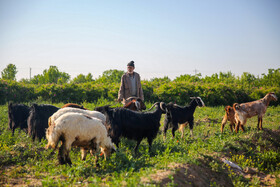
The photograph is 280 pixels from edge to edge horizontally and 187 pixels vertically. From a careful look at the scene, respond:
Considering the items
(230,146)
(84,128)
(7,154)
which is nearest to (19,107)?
(7,154)

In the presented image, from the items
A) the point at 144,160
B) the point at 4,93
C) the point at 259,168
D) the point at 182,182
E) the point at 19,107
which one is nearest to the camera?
the point at 182,182

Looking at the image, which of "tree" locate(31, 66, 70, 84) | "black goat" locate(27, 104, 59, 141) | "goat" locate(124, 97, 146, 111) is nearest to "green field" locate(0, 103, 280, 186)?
"black goat" locate(27, 104, 59, 141)

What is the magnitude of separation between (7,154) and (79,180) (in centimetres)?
253

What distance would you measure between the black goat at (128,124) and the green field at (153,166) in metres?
0.40

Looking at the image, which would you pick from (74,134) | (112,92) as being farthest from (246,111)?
(112,92)

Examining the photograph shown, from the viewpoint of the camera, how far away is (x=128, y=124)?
22.2 feet

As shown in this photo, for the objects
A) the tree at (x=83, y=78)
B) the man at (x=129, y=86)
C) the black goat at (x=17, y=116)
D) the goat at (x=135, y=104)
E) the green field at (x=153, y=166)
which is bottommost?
the green field at (x=153, y=166)

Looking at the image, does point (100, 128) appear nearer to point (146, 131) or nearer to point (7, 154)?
point (146, 131)

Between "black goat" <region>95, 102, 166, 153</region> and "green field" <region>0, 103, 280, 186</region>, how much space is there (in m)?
0.40

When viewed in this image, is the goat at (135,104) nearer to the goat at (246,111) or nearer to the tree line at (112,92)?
the goat at (246,111)

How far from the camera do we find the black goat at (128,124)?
22.0ft

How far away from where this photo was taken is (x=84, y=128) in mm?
5348

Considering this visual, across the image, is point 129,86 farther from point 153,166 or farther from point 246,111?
point 246,111

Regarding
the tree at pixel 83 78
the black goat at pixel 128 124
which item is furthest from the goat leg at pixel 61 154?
the tree at pixel 83 78
